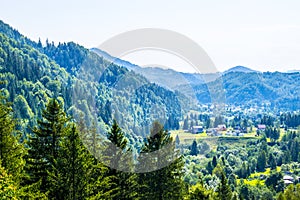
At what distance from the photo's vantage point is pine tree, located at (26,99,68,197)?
73.1 ft

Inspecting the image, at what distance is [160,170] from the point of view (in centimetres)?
2920

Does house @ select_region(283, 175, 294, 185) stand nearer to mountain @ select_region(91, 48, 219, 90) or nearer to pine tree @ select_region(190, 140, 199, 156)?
pine tree @ select_region(190, 140, 199, 156)

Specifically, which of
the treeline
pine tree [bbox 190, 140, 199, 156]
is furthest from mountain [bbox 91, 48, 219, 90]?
pine tree [bbox 190, 140, 199, 156]

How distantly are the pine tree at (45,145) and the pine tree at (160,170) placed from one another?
27.0ft

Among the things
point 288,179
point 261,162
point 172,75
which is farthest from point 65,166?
point 261,162

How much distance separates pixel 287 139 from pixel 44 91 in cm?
11800

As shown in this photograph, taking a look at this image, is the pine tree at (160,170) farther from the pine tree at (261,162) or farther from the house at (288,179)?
the pine tree at (261,162)

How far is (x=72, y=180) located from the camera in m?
20.4

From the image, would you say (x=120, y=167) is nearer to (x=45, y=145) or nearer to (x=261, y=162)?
(x=45, y=145)

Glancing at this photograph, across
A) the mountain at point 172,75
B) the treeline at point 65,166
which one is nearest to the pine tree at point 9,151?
the treeline at point 65,166

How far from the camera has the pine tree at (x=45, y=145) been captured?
22.3 meters

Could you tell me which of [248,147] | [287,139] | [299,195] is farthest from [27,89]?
[299,195]

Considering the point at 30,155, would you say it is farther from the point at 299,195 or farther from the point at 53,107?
the point at 299,195

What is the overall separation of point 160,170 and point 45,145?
31.6ft
